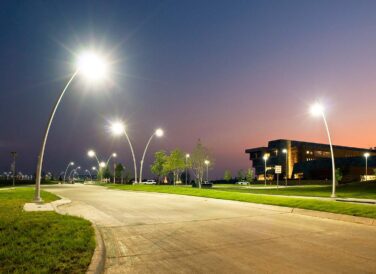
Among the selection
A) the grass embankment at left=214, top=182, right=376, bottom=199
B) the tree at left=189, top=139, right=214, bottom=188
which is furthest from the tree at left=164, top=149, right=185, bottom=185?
the grass embankment at left=214, top=182, right=376, bottom=199

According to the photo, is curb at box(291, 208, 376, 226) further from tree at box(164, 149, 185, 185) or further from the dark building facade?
the dark building facade

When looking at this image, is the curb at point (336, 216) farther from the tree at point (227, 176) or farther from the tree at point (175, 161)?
the tree at point (227, 176)

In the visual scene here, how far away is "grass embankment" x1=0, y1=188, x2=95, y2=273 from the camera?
602 cm

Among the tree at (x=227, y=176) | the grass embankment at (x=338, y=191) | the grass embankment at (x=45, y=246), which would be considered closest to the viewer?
the grass embankment at (x=45, y=246)

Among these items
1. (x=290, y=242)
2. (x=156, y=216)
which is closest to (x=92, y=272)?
(x=290, y=242)

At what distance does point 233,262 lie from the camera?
23.0 feet

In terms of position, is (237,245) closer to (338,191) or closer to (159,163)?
(338,191)

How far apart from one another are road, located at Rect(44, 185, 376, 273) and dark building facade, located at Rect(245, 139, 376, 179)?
7836 centimetres

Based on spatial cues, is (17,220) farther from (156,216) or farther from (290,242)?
(290,242)

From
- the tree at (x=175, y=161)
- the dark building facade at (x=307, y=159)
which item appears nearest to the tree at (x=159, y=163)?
the tree at (x=175, y=161)

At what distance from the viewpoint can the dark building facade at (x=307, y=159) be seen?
283ft

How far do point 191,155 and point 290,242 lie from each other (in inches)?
2661

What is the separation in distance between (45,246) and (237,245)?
437 cm

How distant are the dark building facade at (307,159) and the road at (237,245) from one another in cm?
7836
